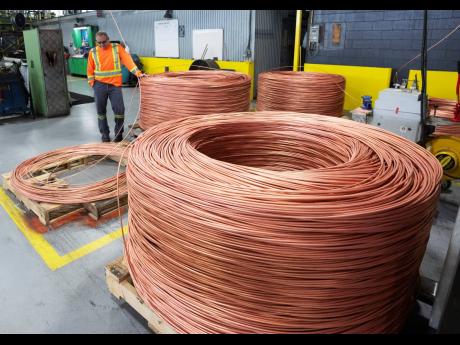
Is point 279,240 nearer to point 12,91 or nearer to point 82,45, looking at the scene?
point 12,91

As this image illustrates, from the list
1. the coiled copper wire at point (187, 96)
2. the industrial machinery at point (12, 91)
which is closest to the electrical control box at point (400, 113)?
the coiled copper wire at point (187, 96)

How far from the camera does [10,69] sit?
6.93 meters

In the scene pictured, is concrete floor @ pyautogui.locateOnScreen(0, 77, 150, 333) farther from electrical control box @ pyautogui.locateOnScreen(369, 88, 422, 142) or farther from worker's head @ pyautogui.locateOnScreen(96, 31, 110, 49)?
electrical control box @ pyautogui.locateOnScreen(369, 88, 422, 142)

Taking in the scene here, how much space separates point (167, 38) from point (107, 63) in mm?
6532

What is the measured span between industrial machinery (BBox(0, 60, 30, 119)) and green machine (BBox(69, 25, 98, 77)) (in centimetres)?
718

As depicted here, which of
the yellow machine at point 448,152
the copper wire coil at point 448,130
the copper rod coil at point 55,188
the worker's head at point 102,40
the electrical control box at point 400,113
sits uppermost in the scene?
the worker's head at point 102,40

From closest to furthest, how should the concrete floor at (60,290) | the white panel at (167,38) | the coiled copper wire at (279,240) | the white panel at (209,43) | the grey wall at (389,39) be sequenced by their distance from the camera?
the coiled copper wire at (279,240), the concrete floor at (60,290), the grey wall at (389,39), the white panel at (209,43), the white panel at (167,38)

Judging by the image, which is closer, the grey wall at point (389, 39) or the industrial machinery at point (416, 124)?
the industrial machinery at point (416, 124)

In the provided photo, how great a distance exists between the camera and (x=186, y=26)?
10.4 m

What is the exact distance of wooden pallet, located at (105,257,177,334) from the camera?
174cm

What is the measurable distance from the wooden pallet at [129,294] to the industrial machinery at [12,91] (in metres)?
6.36

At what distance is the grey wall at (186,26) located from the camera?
8.97 meters

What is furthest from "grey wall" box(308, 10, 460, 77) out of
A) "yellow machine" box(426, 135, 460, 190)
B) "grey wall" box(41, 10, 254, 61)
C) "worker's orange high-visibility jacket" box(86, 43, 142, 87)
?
"worker's orange high-visibility jacket" box(86, 43, 142, 87)

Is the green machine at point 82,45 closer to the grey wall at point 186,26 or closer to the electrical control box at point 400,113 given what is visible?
the grey wall at point 186,26
